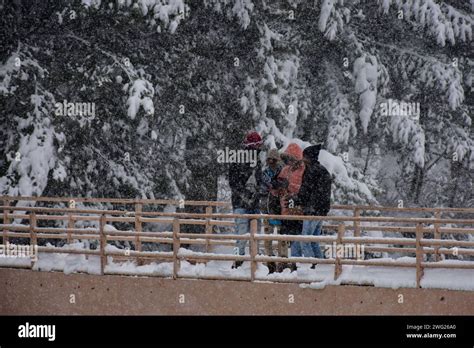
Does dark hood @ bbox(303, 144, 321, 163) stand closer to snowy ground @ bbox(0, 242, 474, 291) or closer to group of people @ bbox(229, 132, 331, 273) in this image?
group of people @ bbox(229, 132, 331, 273)

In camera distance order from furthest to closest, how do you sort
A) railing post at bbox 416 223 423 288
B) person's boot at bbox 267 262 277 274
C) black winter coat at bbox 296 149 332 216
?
1. person's boot at bbox 267 262 277 274
2. black winter coat at bbox 296 149 332 216
3. railing post at bbox 416 223 423 288

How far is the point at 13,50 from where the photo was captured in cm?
2300

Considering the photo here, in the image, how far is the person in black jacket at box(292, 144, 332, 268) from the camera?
48.8 ft

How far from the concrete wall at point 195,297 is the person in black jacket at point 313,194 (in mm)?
950

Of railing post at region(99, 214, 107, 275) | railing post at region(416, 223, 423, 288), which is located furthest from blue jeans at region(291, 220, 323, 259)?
railing post at region(99, 214, 107, 275)

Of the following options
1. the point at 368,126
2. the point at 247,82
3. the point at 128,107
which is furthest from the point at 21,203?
the point at 368,126

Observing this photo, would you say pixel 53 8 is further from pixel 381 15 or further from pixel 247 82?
pixel 381 15

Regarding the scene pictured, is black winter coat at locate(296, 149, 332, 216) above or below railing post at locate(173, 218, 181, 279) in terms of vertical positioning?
above

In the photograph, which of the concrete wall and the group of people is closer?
the concrete wall

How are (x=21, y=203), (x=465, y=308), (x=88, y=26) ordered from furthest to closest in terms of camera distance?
(x=88, y=26), (x=21, y=203), (x=465, y=308)

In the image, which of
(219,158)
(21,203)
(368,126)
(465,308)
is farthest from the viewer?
(368,126)

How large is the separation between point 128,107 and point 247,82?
3.87 metres

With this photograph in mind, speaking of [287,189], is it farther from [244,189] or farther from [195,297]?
[195,297]

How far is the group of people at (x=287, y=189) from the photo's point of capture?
1488 cm
